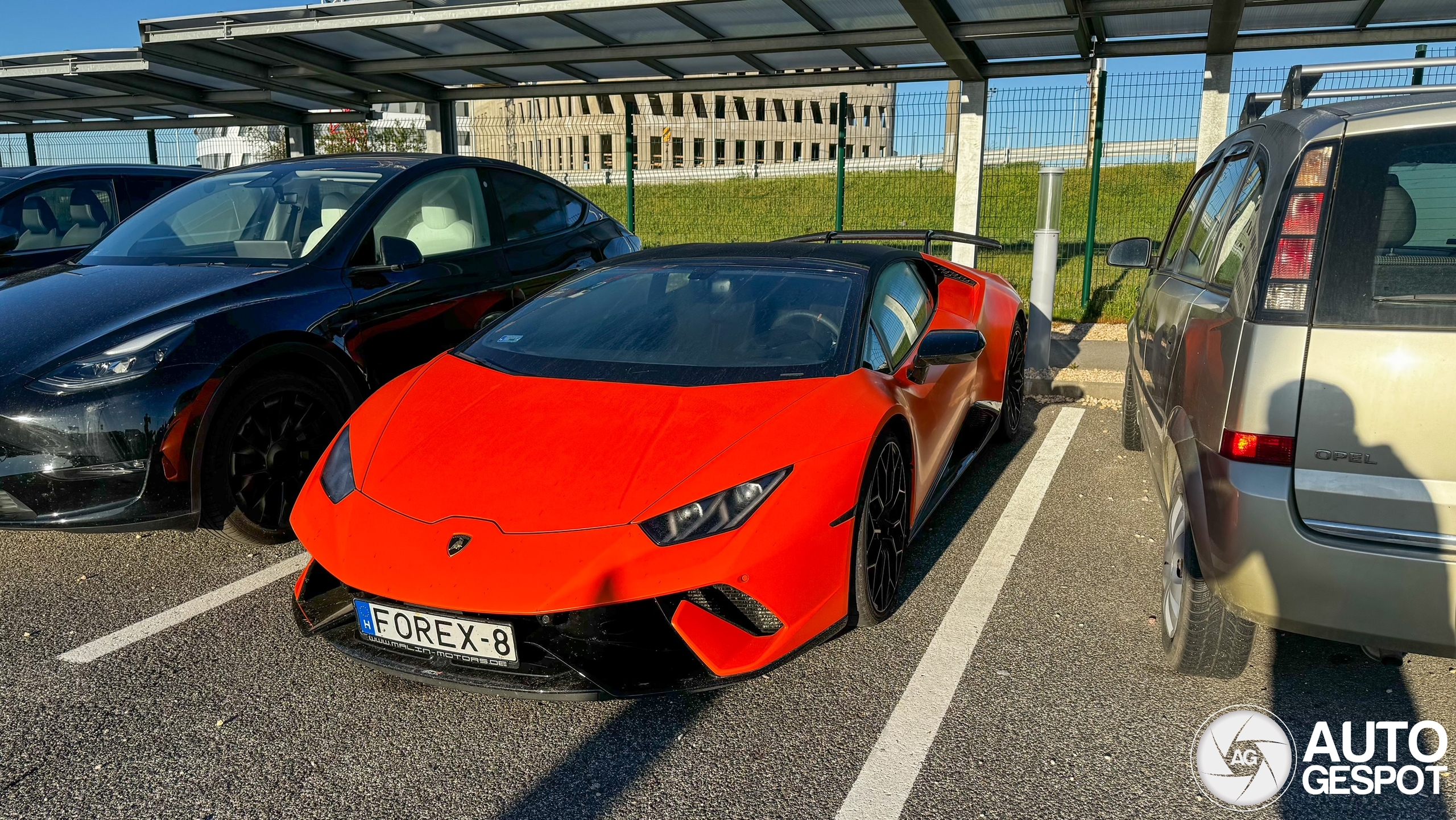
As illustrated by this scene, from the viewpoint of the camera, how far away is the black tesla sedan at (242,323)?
11.4ft

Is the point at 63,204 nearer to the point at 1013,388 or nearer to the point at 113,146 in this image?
the point at 1013,388

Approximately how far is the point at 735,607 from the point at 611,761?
0.52 meters

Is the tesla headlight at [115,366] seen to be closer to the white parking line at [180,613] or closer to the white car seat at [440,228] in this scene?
the white parking line at [180,613]

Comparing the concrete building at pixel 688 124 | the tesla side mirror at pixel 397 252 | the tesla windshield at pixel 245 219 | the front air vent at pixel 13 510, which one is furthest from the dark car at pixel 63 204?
the concrete building at pixel 688 124

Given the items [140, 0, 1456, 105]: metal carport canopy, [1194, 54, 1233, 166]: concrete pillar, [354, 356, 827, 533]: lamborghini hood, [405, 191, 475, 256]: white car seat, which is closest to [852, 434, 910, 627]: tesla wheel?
[354, 356, 827, 533]: lamborghini hood

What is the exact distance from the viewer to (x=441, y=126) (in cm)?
1239

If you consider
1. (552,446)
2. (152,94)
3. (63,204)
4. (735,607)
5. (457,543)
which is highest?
(152,94)

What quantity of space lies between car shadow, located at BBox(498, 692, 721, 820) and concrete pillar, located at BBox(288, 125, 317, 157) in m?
12.2

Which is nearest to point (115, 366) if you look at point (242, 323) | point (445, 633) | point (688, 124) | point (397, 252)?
point (242, 323)

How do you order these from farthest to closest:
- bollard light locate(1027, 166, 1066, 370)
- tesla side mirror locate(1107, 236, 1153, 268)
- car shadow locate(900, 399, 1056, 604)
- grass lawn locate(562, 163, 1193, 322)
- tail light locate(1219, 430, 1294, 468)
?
grass lawn locate(562, 163, 1193, 322), bollard light locate(1027, 166, 1066, 370), tesla side mirror locate(1107, 236, 1153, 268), car shadow locate(900, 399, 1056, 604), tail light locate(1219, 430, 1294, 468)

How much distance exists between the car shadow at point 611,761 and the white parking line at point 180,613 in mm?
1701

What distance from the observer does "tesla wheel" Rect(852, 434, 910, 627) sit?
120 inches

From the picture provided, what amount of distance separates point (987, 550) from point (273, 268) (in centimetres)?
332

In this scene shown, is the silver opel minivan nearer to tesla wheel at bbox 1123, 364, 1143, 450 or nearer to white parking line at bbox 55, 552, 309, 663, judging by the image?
Result: tesla wheel at bbox 1123, 364, 1143, 450
